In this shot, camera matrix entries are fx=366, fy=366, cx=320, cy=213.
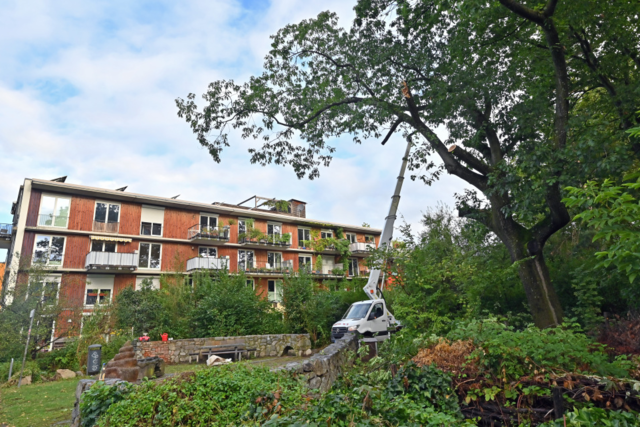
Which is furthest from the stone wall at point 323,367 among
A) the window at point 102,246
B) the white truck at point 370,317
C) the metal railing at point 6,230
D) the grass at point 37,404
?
the metal railing at point 6,230

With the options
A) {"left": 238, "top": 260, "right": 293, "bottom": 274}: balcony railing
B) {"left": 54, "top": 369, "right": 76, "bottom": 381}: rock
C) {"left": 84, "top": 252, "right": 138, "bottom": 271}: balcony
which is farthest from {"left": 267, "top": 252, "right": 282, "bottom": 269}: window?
{"left": 54, "top": 369, "right": 76, "bottom": 381}: rock

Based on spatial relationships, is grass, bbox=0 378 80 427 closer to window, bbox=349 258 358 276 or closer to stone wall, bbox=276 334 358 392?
stone wall, bbox=276 334 358 392

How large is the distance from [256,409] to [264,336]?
13286mm

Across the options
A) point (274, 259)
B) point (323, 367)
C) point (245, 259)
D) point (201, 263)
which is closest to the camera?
point (323, 367)

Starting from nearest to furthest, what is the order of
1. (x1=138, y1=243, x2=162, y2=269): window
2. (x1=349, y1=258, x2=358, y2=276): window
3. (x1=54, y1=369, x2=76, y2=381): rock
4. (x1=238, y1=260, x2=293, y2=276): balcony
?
(x1=54, y1=369, x2=76, y2=381): rock, (x1=138, y1=243, x2=162, y2=269): window, (x1=238, y1=260, x2=293, y2=276): balcony, (x1=349, y1=258, x2=358, y2=276): window

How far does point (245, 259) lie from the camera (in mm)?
29797

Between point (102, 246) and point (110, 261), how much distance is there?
6.04ft

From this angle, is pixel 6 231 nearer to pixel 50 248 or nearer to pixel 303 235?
pixel 50 248

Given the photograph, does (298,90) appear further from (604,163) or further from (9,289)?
(9,289)

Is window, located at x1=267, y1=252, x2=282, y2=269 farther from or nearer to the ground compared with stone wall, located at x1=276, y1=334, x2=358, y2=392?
farther from the ground

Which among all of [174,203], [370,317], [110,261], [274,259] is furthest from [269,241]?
[370,317]

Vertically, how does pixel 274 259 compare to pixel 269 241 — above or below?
below

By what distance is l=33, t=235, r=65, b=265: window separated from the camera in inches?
859

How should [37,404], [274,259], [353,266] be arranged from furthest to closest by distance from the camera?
[353,266]
[274,259]
[37,404]
